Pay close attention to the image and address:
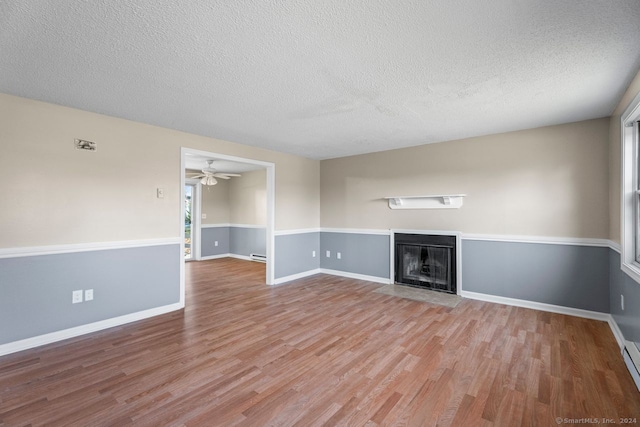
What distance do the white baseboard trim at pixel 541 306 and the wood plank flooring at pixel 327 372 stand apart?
13 cm

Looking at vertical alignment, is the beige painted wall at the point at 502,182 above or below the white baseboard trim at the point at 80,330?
above

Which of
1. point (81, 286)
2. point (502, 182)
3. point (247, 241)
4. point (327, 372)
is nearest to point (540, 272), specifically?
point (502, 182)

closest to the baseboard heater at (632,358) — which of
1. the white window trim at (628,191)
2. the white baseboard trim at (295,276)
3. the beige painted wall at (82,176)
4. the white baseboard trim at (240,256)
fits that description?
the white window trim at (628,191)

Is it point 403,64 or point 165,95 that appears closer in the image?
point 403,64

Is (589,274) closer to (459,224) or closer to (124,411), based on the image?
(459,224)

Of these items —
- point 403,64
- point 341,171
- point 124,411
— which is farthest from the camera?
point 341,171

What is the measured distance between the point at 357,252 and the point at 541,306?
284cm

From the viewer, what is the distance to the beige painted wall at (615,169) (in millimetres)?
2839

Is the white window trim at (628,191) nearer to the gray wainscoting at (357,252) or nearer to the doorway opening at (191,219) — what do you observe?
the gray wainscoting at (357,252)

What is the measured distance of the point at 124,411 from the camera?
73.7 inches

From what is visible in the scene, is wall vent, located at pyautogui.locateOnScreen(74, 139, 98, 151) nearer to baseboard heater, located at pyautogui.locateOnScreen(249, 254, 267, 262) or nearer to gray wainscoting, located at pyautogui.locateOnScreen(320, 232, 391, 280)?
gray wainscoting, located at pyautogui.locateOnScreen(320, 232, 391, 280)

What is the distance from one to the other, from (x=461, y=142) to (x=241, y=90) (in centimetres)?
338

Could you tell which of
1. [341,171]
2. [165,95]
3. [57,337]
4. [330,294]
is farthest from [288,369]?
[341,171]

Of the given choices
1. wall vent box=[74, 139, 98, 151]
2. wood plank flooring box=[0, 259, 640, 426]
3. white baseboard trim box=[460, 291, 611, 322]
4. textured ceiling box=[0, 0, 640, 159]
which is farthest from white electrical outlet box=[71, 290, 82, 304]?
white baseboard trim box=[460, 291, 611, 322]
